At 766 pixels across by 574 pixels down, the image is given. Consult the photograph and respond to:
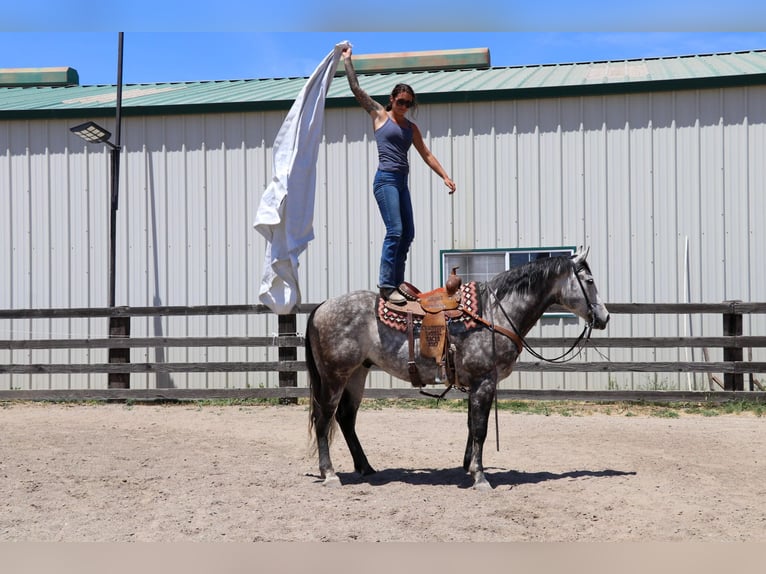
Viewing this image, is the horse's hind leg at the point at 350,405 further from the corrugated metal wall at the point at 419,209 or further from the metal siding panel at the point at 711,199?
the metal siding panel at the point at 711,199

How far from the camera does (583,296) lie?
21.3ft

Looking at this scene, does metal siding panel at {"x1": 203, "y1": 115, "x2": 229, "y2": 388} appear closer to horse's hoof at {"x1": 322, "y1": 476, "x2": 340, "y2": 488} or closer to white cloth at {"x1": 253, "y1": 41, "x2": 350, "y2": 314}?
white cloth at {"x1": 253, "y1": 41, "x2": 350, "y2": 314}

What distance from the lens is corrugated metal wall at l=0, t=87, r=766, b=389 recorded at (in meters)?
11.8

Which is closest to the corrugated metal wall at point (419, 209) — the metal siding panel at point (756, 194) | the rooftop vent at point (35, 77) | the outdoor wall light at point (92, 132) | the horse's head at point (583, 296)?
the metal siding panel at point (756, 194)

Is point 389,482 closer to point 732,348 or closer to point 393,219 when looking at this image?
point 393,219

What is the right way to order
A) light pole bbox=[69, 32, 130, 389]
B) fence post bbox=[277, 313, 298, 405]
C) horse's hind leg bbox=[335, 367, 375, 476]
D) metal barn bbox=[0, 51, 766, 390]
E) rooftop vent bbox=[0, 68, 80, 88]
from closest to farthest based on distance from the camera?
horse's hind leg bbox=[335, 367, 375, 476], fence post bbox=[277, 313, 298, 405], metal barn bbox=[0, 51, 766, 390], light pole bbox=[69, 32, 130, 389], rooftop vent bbox=[0, 68, 80, 88]

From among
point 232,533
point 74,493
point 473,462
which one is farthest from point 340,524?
point 74,493

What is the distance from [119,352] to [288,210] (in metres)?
6.83

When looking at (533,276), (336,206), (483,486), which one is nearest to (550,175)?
(336,206)

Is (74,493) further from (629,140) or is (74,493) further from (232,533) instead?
(629,140)

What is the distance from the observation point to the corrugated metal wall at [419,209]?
1176 centimetres

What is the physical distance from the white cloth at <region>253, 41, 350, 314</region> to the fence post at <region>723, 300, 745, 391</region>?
6845 mm

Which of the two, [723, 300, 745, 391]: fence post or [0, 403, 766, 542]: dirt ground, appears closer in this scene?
[0, 403, 766, 542]: dirt ground

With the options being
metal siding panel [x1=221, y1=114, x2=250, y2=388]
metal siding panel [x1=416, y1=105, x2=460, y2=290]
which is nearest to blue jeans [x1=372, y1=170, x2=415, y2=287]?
metal siding panel [x1=416, y1=105, x2=460, y2=290]
